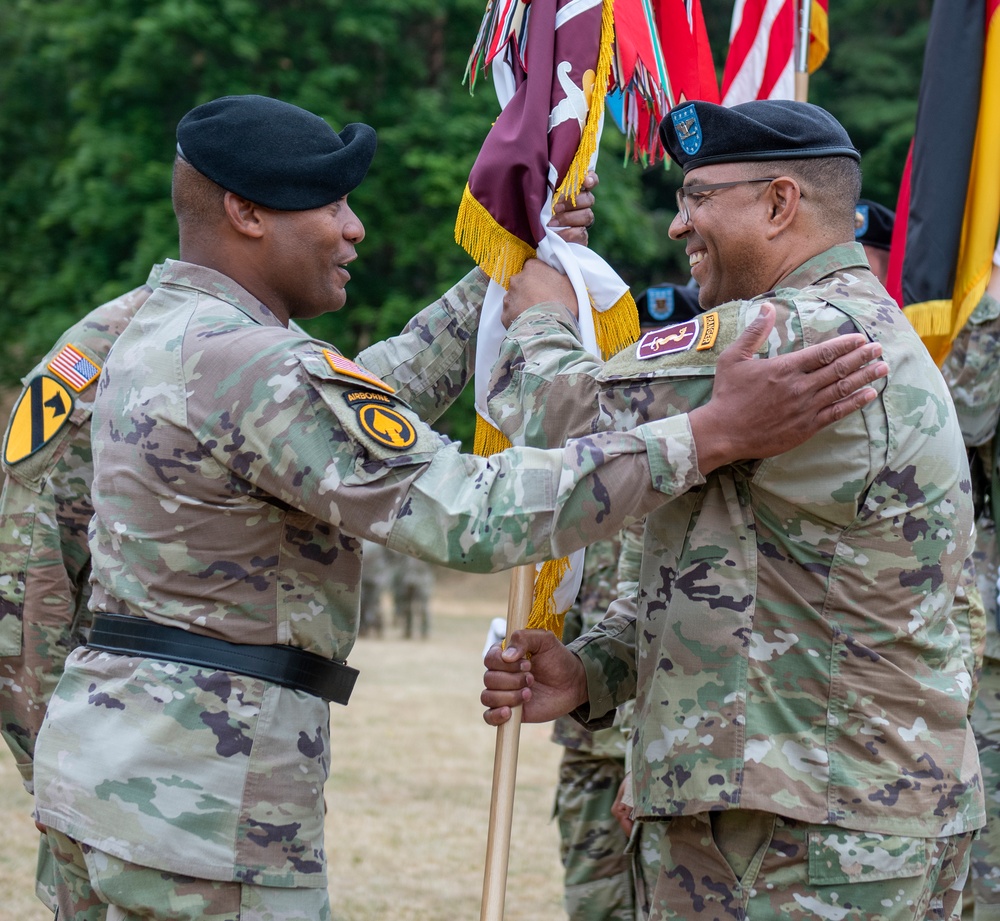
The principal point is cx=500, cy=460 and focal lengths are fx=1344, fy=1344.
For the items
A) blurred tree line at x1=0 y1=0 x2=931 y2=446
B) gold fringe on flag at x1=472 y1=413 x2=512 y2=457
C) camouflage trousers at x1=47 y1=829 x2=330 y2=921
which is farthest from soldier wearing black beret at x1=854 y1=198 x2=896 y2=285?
blurred tree line at x1=0 y1=0 x2=931 y2=446

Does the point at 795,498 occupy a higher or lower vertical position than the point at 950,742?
higher

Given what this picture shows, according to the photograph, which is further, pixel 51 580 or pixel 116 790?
pixel 51 580

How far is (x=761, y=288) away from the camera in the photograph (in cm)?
293

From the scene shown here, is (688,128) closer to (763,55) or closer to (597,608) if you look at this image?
(763,55)

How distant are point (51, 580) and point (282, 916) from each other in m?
1.70

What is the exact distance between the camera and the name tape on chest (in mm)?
2695

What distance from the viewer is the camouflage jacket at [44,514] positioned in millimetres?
3947

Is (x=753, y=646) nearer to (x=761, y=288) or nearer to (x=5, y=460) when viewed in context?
(x=761, y=288)

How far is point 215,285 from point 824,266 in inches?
51.3

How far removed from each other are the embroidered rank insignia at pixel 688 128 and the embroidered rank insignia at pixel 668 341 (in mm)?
453

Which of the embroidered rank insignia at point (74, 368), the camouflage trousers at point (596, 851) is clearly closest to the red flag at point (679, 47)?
the embroidered rank insignia at point (74, 368)

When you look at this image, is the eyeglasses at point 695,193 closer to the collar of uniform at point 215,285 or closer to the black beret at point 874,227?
the collar of uniform at point 215,285

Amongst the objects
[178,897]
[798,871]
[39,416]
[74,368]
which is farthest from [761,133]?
[39,416]

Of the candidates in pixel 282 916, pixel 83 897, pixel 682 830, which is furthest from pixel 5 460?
pixel 682 830
